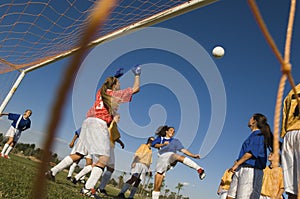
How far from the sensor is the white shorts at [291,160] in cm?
265

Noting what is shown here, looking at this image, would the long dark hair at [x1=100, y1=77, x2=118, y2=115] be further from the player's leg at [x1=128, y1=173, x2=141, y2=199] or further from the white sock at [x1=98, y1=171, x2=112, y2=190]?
the player's leg at [x1=128, y1=173, x2=141, y2=199]

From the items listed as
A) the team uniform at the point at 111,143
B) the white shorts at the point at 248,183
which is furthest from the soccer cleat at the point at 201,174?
the team uniform at the point at 111,143

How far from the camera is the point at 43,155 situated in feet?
1.55

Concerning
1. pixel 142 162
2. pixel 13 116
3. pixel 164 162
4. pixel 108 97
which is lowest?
pixel 164 162

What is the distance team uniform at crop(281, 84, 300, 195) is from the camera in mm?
2670

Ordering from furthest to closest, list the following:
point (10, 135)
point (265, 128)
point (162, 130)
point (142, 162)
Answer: point (10, 135), point (142, 162), point (162, 130), point (265, 128)

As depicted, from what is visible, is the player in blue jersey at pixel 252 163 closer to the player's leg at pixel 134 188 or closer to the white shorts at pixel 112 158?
the white shorts at pixel 112 158

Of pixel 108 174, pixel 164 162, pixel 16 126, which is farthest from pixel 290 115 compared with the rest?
pixel 16 126

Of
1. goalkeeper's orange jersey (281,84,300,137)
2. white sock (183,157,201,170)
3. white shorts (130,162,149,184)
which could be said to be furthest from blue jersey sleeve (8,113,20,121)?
goalkeeper's orange jersey (281,84,300,137)

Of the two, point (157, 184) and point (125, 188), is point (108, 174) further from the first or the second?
point (157, 184)

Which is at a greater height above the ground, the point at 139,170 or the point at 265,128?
the point at 265,128

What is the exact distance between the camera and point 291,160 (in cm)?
281

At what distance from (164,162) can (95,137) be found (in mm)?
2501

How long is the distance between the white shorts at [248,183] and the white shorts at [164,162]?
2035mm
